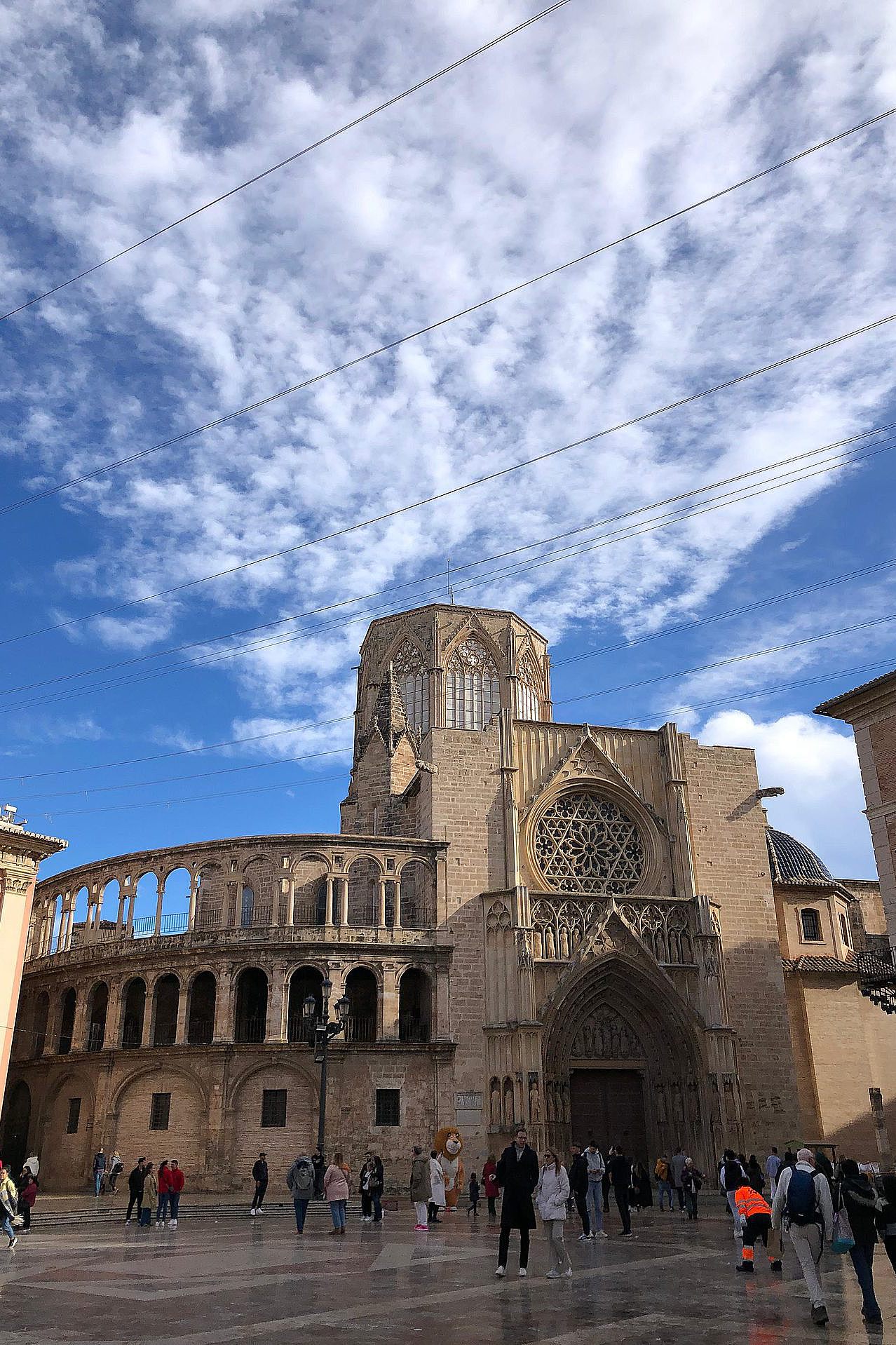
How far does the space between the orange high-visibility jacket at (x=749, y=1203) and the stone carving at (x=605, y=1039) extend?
60.9ft

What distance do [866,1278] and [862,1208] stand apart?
528 millimetres

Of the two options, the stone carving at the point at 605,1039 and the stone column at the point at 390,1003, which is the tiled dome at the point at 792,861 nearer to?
the stone carving at the point at 605,1039

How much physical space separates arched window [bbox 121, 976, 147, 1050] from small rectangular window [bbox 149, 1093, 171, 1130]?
8.98 ft

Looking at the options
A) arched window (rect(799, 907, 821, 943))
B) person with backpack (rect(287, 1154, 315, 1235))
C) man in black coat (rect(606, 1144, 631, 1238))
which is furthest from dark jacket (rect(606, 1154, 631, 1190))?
arched window (rect(799, 907, 821, 943))

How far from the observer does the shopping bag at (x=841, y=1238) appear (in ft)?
29.4

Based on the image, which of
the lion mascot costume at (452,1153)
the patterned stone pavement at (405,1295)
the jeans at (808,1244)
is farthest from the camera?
the lion mascot costume at (452,1153)

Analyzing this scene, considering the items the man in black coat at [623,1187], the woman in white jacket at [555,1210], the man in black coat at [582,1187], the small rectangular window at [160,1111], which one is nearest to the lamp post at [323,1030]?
the small rectangular window at [160,1111]

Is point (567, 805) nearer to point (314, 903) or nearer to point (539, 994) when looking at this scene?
point (539, 994)

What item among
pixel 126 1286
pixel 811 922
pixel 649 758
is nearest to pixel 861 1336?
pixel 126 1286

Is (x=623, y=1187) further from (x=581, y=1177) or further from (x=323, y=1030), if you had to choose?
(x=323, y=1030)

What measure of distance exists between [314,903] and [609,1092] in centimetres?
1073

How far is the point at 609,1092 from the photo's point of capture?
3116 cm

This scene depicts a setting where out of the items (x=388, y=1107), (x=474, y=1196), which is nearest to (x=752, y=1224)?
(x=474, y=1196)

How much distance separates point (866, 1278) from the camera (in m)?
8.77
